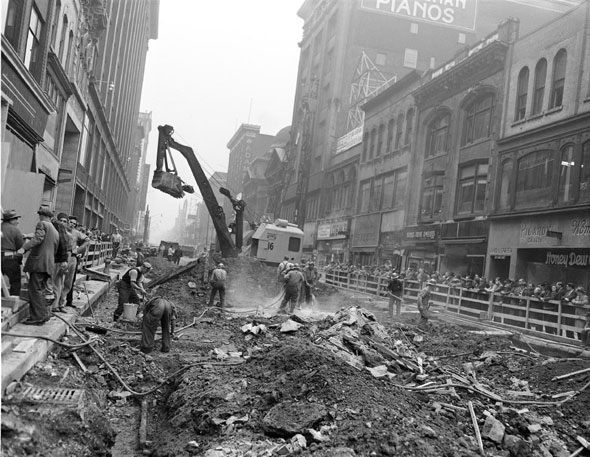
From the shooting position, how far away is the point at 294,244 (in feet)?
88.3

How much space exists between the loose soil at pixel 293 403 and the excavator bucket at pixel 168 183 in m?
9.15

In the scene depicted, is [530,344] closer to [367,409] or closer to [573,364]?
[573,364]

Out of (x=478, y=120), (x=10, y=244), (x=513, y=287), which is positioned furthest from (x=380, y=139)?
(x=10, y=244)

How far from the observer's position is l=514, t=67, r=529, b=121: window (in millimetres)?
25625

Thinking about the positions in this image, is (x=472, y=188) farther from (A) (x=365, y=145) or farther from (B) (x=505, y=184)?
(A) (x=365, y=145)

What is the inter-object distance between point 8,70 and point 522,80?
22246mm

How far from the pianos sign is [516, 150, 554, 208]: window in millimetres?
36071

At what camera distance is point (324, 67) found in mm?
62625

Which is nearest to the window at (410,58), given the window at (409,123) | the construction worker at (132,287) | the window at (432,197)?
the window at (409,123)

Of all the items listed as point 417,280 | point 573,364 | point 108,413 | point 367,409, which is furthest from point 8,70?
point 417,280

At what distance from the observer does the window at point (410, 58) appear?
55812mm

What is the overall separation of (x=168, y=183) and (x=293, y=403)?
48.4 feet

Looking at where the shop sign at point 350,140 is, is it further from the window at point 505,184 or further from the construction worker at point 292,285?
the construction worker at point 292,285

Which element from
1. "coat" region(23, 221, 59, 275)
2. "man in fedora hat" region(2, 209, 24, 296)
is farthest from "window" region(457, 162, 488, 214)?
"man in fedora hat" region(2, 209, 24, 296)
